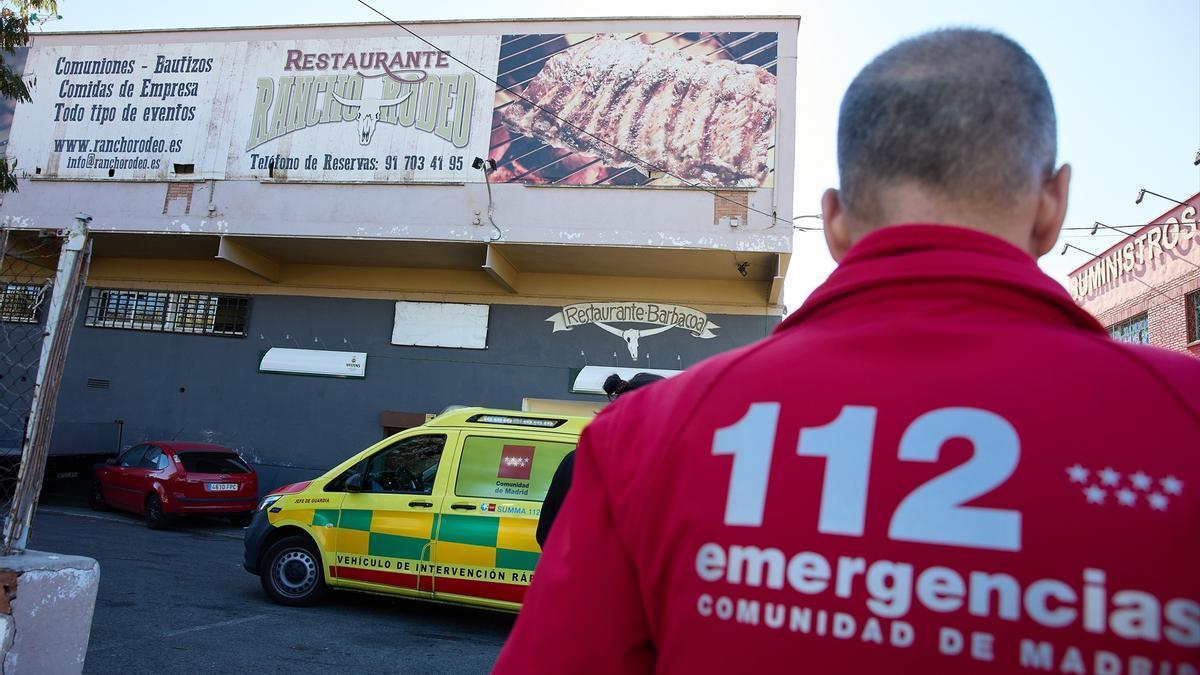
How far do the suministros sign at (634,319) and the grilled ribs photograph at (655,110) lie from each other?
2.50 metres

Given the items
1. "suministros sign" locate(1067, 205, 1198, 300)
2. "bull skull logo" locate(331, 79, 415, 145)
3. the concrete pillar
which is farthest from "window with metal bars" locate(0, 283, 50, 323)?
"suministros sign" locate(1067, 205, 1198, 300)

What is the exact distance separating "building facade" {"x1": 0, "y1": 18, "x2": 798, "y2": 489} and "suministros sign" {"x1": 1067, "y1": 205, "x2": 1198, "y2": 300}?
9.79m

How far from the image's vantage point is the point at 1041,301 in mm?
992

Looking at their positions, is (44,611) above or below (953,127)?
below

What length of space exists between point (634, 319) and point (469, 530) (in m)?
8.20

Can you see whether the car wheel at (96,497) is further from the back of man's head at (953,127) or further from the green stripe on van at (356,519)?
the back of man's head at (953,127)

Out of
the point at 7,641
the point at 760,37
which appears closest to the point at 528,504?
the point at 7,641

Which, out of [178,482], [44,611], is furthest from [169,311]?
[44,611]

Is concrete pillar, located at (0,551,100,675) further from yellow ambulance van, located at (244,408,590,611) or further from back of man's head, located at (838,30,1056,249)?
back of man's head, located at (838,30,1056,249)

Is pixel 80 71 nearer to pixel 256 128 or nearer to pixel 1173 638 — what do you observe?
pixel 256 128

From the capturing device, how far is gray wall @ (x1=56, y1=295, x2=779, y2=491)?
14.5 metres

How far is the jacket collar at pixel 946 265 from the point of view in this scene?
984mm

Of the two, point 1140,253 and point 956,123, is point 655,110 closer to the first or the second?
point 1140,253

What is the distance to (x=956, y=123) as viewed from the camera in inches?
42.4
